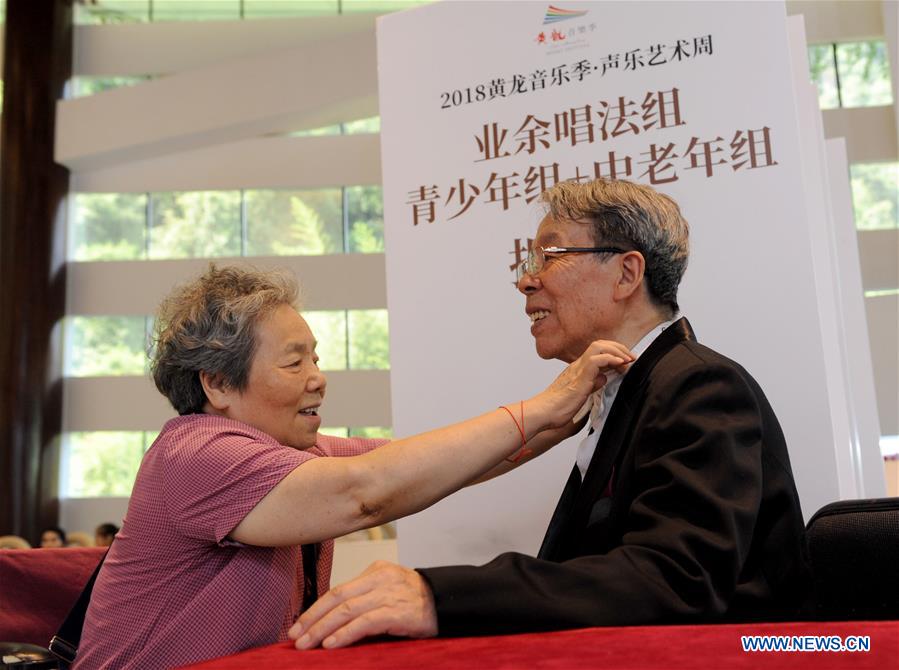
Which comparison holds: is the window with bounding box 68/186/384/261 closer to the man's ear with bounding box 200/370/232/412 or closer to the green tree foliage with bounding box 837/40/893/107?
the green tree foliage with bounding box 837/40/893/107

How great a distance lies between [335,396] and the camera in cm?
1295

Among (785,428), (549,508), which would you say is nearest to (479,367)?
(549,508)

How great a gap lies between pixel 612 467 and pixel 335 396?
11.5 m

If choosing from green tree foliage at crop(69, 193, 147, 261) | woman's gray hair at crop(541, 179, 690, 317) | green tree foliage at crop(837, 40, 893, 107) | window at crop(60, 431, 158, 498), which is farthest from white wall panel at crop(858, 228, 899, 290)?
woman's gray hair at crop(541, 179, 690, 317)

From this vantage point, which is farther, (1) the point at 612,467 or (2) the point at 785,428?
(2) the point at 785,428

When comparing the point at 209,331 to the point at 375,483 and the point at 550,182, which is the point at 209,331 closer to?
the point at 375,483

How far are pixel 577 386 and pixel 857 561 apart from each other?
1.71 ft

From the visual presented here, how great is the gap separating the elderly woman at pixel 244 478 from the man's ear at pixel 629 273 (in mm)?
208

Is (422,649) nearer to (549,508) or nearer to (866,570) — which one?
(866,570)

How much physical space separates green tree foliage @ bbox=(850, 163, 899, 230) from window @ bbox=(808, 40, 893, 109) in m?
0.95

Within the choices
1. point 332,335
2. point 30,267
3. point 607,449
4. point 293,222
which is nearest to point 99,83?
point 30,267

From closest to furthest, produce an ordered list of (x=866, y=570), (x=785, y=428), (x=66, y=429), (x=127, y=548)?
(x=866, y=570), (x=127, y=548), (x=785, y=428), (x=66, y=429)

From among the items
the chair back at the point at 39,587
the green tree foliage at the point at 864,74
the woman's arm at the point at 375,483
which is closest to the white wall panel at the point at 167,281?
the green tree foliage at the point at 864,74

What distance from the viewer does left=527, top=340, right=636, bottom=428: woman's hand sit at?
169 cm
